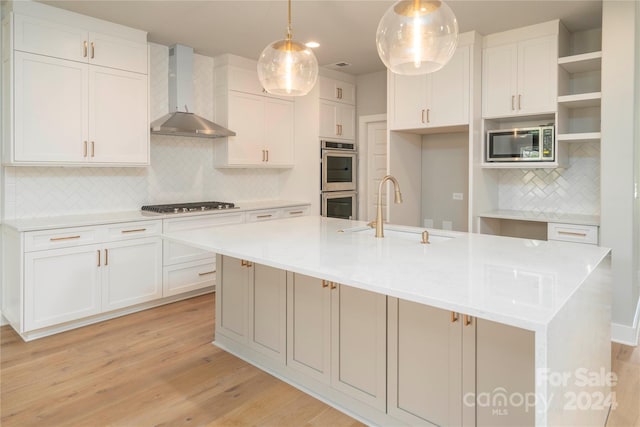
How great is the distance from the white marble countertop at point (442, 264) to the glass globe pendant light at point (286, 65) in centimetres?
90

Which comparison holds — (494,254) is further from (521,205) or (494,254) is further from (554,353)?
(521,205)

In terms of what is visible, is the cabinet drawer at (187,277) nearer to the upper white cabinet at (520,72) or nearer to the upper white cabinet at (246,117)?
the upper white cabinet at (246,117)

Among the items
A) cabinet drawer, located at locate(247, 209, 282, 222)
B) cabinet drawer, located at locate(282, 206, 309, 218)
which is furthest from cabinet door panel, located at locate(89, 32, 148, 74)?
cabinet drawer, located at locate(282, 206, 309, 218)

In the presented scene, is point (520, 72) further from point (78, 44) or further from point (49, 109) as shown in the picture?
point (49, 109)

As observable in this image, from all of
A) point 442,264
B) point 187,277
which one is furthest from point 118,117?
point 442,264

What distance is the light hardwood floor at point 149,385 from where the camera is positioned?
87.0 inches

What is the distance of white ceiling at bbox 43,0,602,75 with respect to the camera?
332cm

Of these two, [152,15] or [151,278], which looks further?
[151,278]

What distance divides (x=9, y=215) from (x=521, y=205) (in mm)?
4683

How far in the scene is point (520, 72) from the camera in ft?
12.5

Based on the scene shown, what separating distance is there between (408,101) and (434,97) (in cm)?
29

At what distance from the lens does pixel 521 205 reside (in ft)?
14.0

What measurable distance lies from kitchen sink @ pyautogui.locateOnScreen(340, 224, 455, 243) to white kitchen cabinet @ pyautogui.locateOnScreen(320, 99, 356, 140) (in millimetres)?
2642

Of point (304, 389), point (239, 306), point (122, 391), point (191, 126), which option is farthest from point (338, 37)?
point (122, 391)
